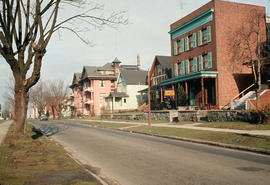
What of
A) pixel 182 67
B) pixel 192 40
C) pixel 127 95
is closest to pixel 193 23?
pixel 192 40

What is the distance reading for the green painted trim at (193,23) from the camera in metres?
30.5

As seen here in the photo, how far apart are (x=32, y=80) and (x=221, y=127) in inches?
486

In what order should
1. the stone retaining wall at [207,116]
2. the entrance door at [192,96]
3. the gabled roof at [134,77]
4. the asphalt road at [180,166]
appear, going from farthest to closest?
the gabled roof at [134,77] → the entrance door at [192,96] → the stone retaining wall at [207,116] → the asphalt road at [180,166]

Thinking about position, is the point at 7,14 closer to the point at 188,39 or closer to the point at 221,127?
the point at 221,127

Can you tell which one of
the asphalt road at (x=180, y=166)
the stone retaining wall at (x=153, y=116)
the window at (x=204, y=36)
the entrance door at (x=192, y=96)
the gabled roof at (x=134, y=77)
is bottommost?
the asphalt road at (x=180, y=166)

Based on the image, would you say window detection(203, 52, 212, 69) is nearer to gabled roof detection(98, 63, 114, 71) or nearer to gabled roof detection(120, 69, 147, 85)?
gabled roof detection(120, 69, 147, 85)

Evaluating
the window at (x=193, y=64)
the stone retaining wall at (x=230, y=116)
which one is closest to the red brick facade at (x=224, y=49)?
the window at (x=193, y=64)

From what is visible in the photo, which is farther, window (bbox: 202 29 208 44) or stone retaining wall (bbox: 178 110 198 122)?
window (bbox: 202 29 208 44)

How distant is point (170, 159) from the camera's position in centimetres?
995

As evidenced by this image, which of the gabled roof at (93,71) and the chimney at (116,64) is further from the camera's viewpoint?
the chimney at (116,64)

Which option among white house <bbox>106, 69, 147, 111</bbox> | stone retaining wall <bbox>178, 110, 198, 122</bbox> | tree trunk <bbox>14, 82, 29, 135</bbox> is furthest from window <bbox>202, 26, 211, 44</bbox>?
white house <bbox>106, 69, 147, 111</bbox>

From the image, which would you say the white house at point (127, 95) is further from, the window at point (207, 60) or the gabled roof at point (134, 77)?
the window at point (207, 60)

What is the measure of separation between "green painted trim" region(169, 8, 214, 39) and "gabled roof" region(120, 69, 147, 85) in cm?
2269

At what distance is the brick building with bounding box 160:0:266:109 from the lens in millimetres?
29641
